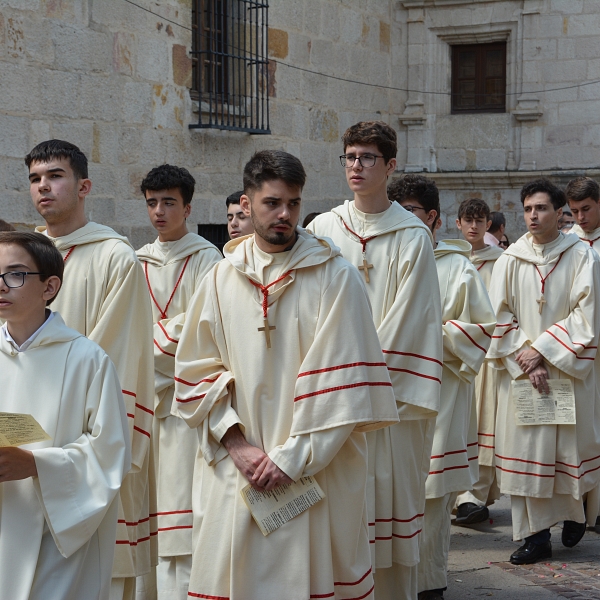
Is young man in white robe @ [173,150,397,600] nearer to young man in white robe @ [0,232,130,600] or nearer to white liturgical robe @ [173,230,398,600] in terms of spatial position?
white liturgical robe @ [173,230,398,600]

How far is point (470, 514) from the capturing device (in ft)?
24.7

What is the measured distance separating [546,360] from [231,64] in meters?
6.29

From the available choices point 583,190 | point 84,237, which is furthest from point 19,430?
point 583,190

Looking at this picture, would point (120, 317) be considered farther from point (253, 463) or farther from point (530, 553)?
point (530, 553)

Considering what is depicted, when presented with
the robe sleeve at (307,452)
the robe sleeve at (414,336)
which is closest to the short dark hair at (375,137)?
the robe sleeve at (414,336)

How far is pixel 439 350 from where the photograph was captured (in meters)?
5.11

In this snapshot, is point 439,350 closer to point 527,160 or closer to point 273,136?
point 273,136

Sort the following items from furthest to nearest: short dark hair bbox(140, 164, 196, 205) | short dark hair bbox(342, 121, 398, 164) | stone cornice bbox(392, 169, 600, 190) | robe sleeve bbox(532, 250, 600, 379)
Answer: stone cornice bbox(392, 169, 600, 190)
robe sleeve bbox(532, 250, 600, 379)
short dark hair bbox(140, 164, 196, 205)
short dark hair bbox(342, 121, 398, 164)

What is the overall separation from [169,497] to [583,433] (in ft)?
9.03

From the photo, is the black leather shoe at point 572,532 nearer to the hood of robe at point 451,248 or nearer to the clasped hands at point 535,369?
the clasped hands at point 535,369

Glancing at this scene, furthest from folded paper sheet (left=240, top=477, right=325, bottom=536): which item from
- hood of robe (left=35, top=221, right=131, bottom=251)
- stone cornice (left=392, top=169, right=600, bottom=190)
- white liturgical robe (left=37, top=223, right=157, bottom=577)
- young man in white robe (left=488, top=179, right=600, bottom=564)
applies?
stone cornice (left=392, top=169, right=600, bottom=190)

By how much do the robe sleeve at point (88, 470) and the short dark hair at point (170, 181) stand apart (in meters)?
2.64

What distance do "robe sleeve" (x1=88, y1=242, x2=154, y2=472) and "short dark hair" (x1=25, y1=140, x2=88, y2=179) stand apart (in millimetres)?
390

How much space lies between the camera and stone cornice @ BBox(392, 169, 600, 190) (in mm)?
13930
